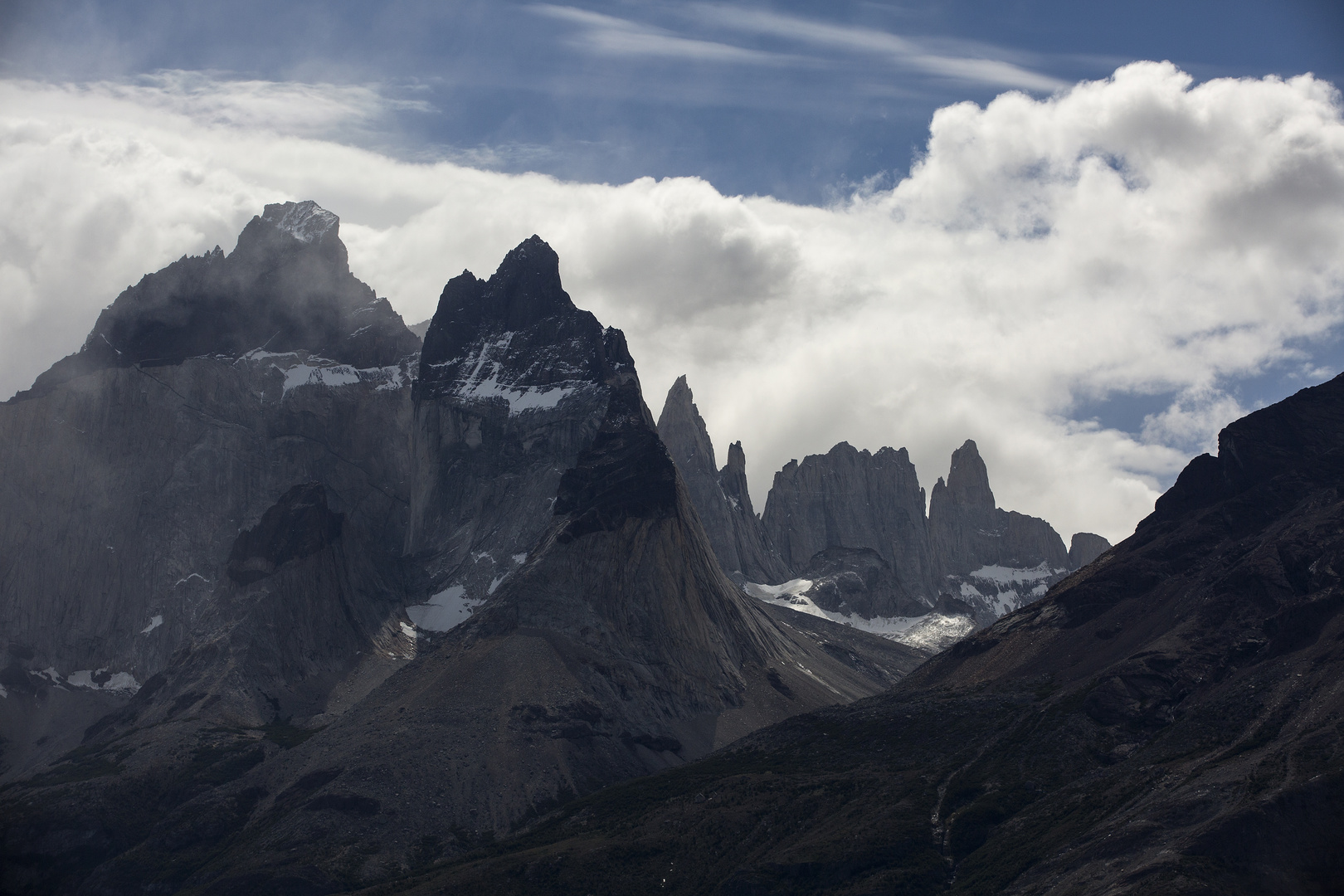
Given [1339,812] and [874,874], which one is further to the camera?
[874,874]

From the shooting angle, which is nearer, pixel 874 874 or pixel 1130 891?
pixel 1130 891

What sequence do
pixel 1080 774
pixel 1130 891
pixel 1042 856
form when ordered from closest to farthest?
pixel 1130 891 < pixel 1042 856 < pixel 1080 774

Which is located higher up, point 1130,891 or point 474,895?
point 474,895

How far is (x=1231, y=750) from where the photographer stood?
177 meters

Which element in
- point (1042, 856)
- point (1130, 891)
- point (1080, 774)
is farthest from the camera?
point (1080, 774)

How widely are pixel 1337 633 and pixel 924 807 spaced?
5986 centimetres

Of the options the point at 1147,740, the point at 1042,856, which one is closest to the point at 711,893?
the point at 1042,856

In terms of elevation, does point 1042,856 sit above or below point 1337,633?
below

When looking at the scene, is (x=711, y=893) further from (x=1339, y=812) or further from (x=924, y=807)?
(x=1339, y=812)

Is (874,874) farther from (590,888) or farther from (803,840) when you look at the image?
(590,888)

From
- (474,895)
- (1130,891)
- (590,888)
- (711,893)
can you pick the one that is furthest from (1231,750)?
(474,895)

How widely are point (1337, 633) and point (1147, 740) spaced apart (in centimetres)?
2883

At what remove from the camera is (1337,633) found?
19412 cm

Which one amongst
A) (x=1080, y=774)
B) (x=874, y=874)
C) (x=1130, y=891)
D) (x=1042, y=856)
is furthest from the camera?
(x=1080, y=774)
